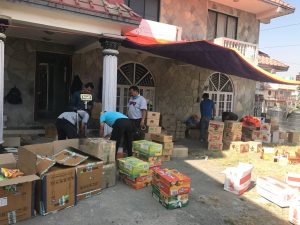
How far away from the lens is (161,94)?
13.1 meters

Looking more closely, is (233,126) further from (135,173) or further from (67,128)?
(67,128)

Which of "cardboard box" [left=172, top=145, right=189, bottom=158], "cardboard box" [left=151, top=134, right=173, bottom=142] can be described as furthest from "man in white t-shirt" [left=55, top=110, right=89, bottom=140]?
"cardboard box" [left=172, top=145, right=189, bottom=158]

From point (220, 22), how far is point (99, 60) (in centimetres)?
670

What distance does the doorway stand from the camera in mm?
10844

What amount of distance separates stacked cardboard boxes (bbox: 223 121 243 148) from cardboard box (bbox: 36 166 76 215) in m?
6.88

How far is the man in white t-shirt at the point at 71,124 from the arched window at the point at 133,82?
17.8 feet

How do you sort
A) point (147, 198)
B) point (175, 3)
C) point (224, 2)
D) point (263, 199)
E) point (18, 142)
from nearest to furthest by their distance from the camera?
1. point (147, 198)
2. point (263, 199)
3. point (18, 142)
4. point (175, 3)
5. point (224, 2)

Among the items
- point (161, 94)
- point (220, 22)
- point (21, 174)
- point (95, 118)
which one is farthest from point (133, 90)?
point (220, 22)

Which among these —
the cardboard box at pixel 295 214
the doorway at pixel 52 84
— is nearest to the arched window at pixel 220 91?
the doorway at pixel 52 84

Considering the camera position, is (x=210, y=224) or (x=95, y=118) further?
(x=95, y=118)

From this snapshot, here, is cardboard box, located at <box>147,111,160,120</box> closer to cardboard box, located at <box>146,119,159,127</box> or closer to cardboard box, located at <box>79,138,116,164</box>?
cardboard box, located at <box>146,119,159,127</box>

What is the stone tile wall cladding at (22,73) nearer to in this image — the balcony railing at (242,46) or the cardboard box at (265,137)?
the balcony railing at (242,46)

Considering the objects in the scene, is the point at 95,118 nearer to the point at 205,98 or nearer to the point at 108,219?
the point at 205,98

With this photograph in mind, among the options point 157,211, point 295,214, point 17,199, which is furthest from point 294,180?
point 17,199
